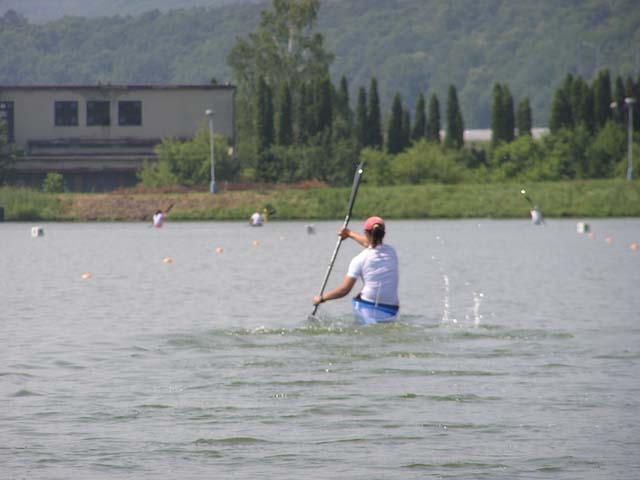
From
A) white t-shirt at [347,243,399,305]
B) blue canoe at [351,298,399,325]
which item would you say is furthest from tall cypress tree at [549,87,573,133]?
white t-shirt at [347,243,399,305]

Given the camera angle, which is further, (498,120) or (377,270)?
(498,120)

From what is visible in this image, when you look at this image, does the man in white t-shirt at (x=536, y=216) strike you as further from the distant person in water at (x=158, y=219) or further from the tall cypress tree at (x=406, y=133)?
the tall cypress tree at (x=406, y=133)

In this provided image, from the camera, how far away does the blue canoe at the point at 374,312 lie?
23167mm

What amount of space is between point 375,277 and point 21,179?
9772cm

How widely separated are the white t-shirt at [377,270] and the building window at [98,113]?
99.2m

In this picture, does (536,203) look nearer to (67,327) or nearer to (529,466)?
(67,327)

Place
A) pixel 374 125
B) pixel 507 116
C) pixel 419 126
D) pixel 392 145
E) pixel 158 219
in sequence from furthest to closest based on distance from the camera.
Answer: pixel 419 126, pixel 507 116, pixel 392 145, pixel 374 125, pixel 158 219

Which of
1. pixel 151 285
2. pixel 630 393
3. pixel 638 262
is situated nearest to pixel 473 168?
pixel 638 262

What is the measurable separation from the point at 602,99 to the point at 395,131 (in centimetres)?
1708

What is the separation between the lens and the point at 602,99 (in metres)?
117

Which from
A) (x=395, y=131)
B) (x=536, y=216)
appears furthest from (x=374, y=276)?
(x=395, y=131)

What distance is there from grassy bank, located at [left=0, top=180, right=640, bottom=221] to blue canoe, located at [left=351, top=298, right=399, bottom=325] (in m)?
75.4

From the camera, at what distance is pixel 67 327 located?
25.9 meters

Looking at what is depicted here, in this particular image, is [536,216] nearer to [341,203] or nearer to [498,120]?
[341,203]
